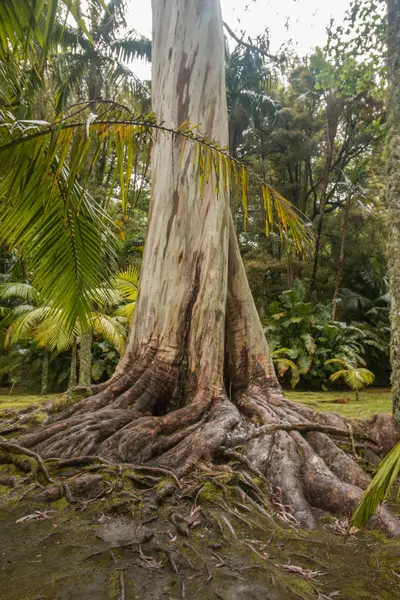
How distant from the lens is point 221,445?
127 inches

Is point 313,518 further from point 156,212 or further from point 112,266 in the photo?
point 156,212

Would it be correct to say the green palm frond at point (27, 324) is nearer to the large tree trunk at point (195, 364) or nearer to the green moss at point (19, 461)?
the large tree trunk at point (195, 364)

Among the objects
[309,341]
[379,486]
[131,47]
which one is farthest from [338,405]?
[131,47]

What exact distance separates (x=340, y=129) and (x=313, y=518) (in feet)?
63.7

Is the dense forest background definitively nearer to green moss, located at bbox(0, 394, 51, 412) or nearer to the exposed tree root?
green moss, located at bbox(0, 394, 51, 412)

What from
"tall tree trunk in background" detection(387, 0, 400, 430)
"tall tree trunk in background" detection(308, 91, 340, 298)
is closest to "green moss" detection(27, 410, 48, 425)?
"tall tree trunk in background" detection(387, 0, 400, 430)

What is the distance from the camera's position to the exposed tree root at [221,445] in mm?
2787

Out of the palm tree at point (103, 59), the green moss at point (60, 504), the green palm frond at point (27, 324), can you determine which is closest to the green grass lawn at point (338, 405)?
the green palm frond at point (27, 324)

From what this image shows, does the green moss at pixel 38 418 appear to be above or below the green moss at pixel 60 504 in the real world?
above

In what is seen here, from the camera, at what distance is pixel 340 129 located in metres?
18.5

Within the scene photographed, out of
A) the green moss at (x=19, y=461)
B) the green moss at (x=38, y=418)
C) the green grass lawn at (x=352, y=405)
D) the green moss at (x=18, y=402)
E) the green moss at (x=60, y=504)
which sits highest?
the green moss at (x=38, y=418)

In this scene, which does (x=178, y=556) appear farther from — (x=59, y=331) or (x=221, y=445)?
(x=59, y=331)

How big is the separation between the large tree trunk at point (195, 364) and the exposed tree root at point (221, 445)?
0.04 ft

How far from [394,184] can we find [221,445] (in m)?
3.14
